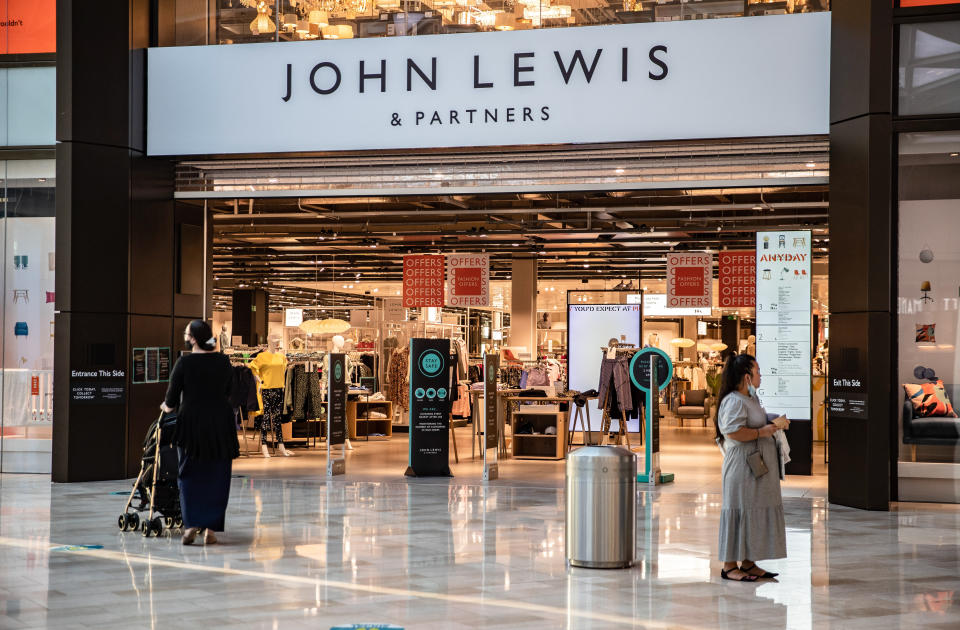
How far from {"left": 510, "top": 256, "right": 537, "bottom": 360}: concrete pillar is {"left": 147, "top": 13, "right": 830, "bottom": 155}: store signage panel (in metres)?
13.3

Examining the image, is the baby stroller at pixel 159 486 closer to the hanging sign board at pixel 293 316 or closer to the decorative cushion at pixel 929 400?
the decorative cushion at pixel 929 400

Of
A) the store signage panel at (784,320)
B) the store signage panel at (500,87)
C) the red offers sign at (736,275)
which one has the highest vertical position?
the store signage panel at (500,87)

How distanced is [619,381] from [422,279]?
299 inches

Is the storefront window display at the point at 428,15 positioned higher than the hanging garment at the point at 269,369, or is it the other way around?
the storefront window display at the point at 428,15

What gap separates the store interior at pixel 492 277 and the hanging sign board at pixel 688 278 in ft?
2.38

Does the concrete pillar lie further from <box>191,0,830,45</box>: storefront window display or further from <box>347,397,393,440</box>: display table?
<box>191,0,830,45</box>: storefront window display

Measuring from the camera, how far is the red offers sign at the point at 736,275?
19984mm

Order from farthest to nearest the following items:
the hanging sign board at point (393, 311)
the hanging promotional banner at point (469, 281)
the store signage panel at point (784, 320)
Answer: the hanging sign board at point (393, 311) → the hanging promotional banner at point (469, 281) → the store signage panel at point (784, 320)

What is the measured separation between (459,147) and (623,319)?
6.23 meters

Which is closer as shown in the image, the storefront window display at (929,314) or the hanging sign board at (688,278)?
the storefront window display at (929,314)

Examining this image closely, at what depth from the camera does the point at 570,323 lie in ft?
57.6

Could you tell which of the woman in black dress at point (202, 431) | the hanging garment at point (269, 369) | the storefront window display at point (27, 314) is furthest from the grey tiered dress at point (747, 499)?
the hanging garment at point (269, 369)

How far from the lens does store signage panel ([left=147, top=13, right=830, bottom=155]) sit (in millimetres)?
11094

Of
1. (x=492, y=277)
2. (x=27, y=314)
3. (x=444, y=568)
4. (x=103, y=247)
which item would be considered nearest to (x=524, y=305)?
(x=492, y=277)
